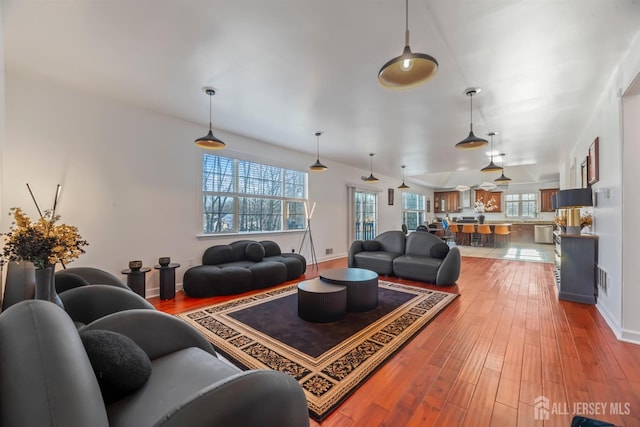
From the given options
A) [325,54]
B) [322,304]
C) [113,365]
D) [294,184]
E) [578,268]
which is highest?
[325,54]

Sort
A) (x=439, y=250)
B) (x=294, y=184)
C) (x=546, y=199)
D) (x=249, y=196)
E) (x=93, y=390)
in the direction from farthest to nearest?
(x=546, y=199)
(x=294, y=184)
(x=249, y=196)
(x=439, y=250)
(x=93, y=390)

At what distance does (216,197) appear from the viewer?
5.00m

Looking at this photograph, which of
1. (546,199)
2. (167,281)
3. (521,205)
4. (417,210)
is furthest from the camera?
(417,210)

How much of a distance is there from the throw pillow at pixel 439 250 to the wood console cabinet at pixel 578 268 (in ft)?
5.10

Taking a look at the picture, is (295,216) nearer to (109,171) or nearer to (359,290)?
(359,290)

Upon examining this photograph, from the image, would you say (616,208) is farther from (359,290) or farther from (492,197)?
(492,197)

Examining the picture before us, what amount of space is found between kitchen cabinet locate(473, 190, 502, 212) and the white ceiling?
844cm

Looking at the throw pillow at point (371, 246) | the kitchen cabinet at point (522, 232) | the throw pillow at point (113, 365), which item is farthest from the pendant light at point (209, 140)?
the kitchen cabinet at point (522, 232)

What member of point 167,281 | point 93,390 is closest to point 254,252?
point 167,281

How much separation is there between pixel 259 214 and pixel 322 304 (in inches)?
127

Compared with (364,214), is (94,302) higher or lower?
lower

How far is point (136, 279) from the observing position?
142 inches

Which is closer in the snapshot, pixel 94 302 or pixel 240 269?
pixel 94 302

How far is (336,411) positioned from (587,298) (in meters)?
3.95
